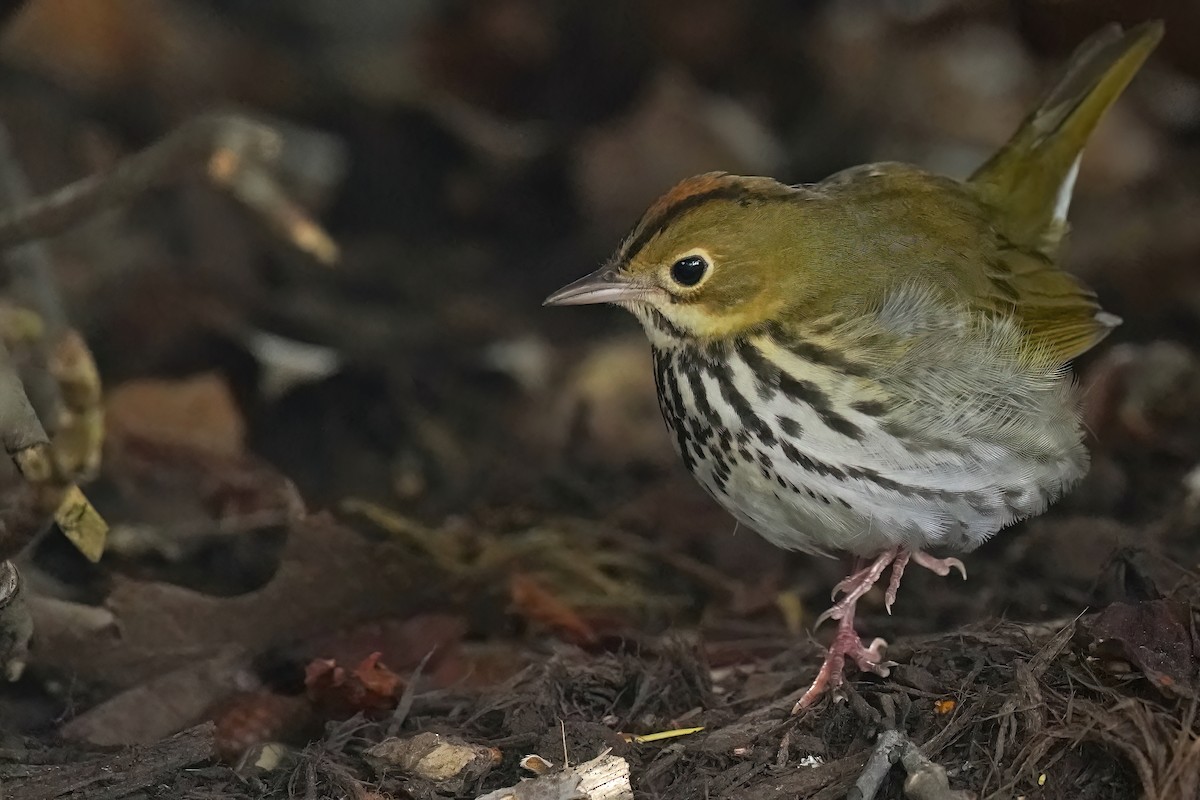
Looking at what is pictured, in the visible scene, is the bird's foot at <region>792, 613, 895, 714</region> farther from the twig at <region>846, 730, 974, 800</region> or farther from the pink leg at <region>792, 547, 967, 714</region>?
the twig at <region>846, 730, 974, 800</region>

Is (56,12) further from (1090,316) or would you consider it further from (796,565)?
(1090,316)

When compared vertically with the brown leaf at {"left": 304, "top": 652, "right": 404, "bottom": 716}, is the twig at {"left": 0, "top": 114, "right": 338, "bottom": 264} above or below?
above

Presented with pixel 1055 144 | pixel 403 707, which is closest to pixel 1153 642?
pixel 403 707

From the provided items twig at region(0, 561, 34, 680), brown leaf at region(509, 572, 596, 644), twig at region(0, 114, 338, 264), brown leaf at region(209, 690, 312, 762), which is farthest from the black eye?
twig at region(0, 561, 34, 680)

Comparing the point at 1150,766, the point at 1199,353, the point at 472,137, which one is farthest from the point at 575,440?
the point at 1150,766

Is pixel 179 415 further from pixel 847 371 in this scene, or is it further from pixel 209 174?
pixel 847 371

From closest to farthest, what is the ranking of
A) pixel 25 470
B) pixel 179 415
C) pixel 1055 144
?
pixel 25 470, pixel 1055 144, pixel 179 415

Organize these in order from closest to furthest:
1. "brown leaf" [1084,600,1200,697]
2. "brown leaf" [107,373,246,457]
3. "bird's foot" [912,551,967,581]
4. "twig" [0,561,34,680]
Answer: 1. "brown leaf" [1084,600,1200,697]
2. "twig" [0,561,34,680]
3. "bird's foot" [912,551,967,581]
4. "brown leaf" [107,373,246,457]
